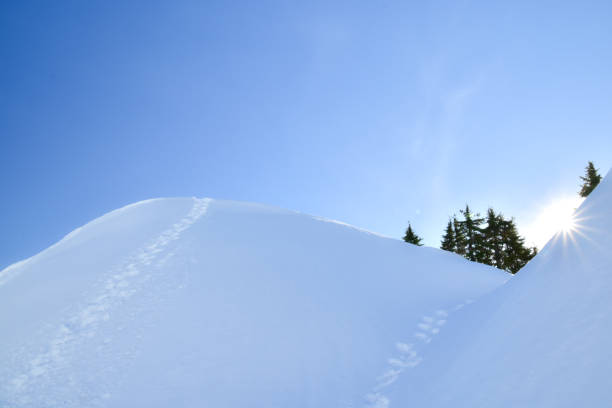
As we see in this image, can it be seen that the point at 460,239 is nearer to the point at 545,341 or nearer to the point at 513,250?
the point at 513,250

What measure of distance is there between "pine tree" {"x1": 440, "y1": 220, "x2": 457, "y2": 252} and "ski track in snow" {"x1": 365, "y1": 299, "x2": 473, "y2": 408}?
2997cm

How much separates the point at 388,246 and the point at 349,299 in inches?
288

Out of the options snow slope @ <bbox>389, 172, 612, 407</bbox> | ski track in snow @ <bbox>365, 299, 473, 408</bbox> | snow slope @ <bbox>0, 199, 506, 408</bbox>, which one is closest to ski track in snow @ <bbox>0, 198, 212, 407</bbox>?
snow slope @ <bbox>0, 199, 506, 408</bbox>

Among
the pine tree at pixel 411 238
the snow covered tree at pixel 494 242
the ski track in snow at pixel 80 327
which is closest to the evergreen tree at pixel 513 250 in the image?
the snow covered tree at pixel 494 242

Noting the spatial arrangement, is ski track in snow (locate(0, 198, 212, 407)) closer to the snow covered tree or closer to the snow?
the snow

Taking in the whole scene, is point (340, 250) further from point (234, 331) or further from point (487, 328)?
point (487, 328)

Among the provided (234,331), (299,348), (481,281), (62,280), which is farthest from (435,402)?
(62,280)

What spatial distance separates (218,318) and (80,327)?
4.04m

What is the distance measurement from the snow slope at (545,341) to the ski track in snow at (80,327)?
26.0ft

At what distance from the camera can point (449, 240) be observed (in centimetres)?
3744

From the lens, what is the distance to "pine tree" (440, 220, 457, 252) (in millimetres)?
36844

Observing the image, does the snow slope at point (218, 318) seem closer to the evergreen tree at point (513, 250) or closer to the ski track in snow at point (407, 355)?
the ski track in snow at point (407, 355)

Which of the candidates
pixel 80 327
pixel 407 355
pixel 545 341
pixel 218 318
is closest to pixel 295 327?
pixel 218 318

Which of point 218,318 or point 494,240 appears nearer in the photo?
point 218,318
